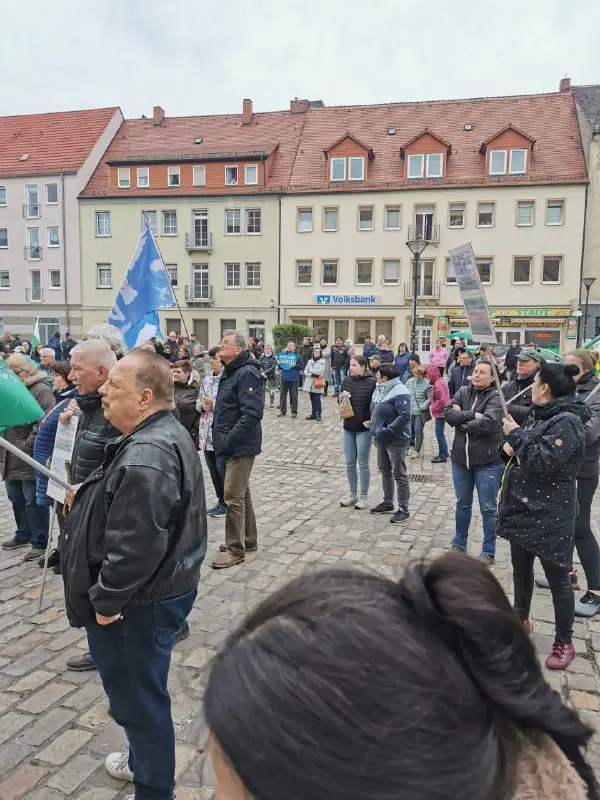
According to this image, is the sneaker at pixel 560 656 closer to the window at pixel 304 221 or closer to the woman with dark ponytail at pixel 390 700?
the woman with dark ponytail at pixel 390 700

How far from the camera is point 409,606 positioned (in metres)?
0.81

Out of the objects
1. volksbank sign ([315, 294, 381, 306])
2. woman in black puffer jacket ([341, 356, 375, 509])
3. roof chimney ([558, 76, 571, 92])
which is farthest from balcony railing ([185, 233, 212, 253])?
woman in black puffer jacket ([341, 356, 375, 509])

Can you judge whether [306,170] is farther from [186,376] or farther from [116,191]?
[186,376]

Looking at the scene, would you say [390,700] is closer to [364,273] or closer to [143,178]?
[364,273]

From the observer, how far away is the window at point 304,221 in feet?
118

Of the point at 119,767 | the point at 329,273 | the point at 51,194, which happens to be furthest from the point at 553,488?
the point at 51,194

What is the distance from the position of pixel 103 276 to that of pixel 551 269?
27.2 meters

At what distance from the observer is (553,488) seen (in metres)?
3.80

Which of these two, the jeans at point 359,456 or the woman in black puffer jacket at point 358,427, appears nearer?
the woman in black puffer jacket at point 358,427

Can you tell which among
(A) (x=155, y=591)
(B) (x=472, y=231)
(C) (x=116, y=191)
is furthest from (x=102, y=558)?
(C) (x=116, y=191)

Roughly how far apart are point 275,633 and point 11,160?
48.2 meters

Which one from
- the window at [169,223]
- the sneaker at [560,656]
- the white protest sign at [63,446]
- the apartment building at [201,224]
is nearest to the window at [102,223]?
the apartment building at [201,224]

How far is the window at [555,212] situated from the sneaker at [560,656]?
33588 mm

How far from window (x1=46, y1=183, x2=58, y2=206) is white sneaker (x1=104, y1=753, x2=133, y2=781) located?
138ft
